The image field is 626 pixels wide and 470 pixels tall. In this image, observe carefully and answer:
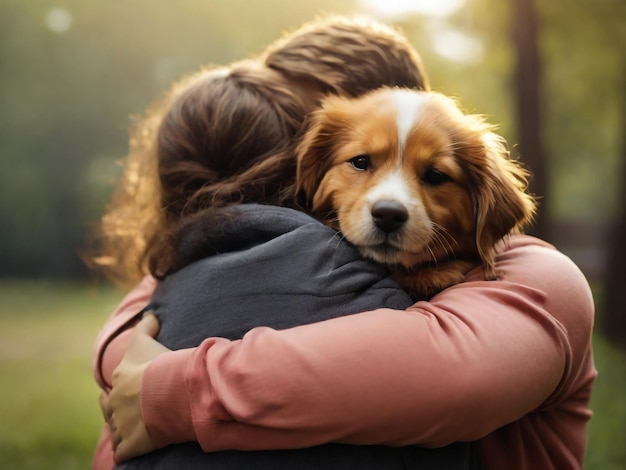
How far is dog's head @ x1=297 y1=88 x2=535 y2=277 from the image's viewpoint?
1792 millimetres

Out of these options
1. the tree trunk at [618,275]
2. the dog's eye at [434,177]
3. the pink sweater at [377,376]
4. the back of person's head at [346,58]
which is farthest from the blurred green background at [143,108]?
the pink sweater at [377,376]

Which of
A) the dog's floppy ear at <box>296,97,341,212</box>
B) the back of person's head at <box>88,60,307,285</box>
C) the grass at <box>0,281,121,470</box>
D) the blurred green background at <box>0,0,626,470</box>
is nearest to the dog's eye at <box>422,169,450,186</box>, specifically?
the dog's floppy ear at <box>296,97,341,212</box>

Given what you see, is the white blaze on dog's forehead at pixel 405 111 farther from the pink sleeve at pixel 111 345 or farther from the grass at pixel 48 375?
the grass at pixel 48 375

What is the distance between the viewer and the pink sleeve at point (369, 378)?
1.38 meters

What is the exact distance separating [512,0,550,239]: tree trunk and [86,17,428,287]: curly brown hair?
3.64 meters

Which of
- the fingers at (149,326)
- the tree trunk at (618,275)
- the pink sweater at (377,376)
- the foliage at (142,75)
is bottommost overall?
the tree trunk at (618,275)

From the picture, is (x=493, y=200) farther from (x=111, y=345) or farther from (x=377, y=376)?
(x=111, y=345)

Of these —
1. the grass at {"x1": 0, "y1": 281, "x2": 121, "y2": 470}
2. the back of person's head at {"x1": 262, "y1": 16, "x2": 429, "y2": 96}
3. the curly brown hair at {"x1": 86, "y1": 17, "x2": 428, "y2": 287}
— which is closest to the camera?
the curly brown hair at {"x1": 86, "y1": 17, "x2": 428, "y2": 287}

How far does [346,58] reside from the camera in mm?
2168

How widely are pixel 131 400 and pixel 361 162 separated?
867 millimetres

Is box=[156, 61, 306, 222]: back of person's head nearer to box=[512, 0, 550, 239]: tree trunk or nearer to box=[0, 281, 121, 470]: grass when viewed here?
box=[0, 281, 121, 470]: grass

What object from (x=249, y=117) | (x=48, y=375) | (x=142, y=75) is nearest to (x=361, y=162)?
(x=249, y=117)

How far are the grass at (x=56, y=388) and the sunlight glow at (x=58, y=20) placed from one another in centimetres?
246

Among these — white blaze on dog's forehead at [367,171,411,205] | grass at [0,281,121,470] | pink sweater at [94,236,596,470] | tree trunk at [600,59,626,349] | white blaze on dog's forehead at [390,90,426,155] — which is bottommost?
grass at [0,281,121,470]
